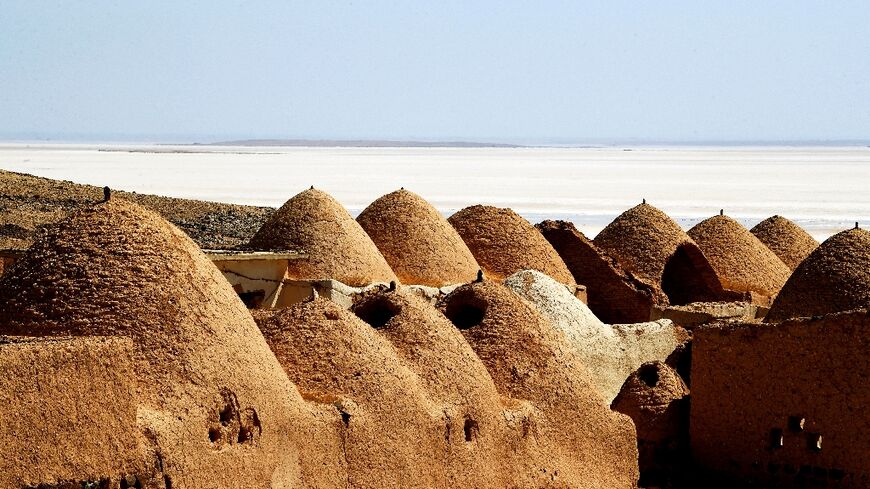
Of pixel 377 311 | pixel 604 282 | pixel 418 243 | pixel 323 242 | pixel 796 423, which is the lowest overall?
pixel 796 423

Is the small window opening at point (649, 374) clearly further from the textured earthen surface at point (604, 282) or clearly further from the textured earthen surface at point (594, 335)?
the textured earthen surface at point (604, 282)

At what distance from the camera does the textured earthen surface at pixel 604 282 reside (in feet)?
55.1

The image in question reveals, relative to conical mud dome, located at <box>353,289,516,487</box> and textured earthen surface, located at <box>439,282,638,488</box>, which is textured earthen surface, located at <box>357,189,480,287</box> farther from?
conical mud dome, located at <box>353,289,516,487</box>

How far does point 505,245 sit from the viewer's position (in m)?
16.1

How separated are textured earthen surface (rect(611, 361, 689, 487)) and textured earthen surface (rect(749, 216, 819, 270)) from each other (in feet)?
24.4

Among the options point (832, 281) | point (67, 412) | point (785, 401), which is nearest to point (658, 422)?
point (785, 401)

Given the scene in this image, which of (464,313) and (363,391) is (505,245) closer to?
(464,313)

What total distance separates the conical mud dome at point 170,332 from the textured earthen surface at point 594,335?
17.7 ft

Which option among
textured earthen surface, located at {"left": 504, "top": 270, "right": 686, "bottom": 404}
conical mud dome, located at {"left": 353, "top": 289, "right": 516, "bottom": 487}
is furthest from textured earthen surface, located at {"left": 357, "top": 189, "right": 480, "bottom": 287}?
conical mud dome, located at {"left": 353, "top": 289, "right": 516, "bottom": 487}

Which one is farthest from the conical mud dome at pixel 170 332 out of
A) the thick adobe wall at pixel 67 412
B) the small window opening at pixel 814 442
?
the small window opening at pixel 814 442

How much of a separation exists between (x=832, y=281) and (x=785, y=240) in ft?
23.3

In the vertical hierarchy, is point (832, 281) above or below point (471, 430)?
above

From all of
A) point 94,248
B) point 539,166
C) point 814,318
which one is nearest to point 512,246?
point 814,318

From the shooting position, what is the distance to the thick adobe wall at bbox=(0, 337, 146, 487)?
22.3 ft
